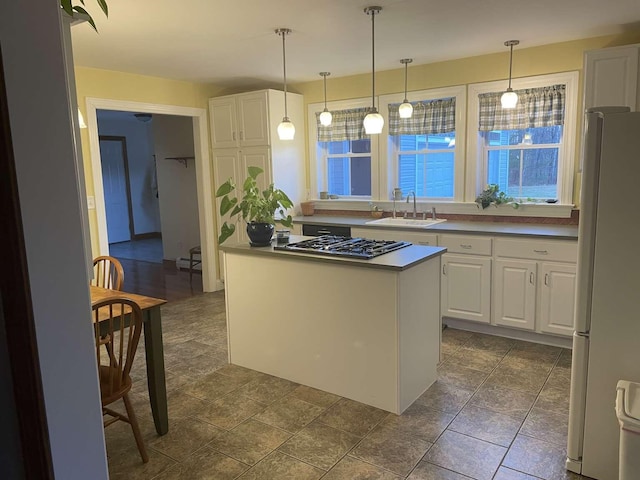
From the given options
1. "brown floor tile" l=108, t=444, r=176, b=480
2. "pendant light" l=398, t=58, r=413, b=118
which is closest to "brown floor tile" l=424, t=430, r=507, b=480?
"brown floor tile" l=108, t=444, r=176, b=480

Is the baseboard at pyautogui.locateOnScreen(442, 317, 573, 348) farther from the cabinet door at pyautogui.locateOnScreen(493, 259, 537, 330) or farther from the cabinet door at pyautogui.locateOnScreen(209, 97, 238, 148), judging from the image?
the cabinet door at pyautogui.locateOnScreen(209, 97, 238, 148)

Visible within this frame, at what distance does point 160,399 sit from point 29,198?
196 cm

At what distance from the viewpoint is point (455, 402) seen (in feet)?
9.59

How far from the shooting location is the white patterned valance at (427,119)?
4598mm

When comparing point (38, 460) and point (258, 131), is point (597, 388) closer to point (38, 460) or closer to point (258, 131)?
point (38, 460)

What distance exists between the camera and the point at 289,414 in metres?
2.82

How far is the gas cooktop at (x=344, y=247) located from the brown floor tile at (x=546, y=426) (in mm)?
1272

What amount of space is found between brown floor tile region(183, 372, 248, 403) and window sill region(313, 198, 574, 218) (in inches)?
103

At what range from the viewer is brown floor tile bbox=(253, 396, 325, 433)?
271 cm

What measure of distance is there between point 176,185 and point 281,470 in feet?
17.8

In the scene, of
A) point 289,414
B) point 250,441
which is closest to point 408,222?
point 289,414

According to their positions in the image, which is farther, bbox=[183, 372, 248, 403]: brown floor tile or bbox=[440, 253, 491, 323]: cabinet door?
bbox=[440, 253, 491, 323]: cabinet door

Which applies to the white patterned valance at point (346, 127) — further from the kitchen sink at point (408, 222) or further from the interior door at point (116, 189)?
the interior door at point (116, 189)

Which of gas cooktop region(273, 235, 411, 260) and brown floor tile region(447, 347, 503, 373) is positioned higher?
gas cooktop region(273, 235, 411, 260)
